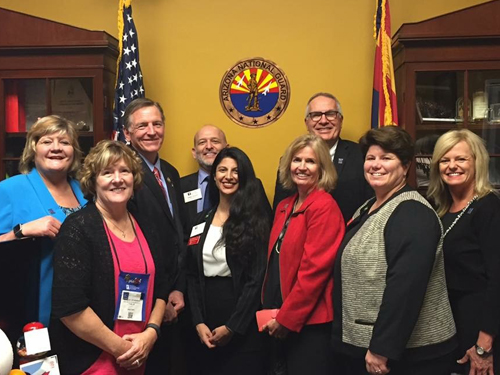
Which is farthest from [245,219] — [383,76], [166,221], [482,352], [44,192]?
[383,76]

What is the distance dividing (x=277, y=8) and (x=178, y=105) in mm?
1005

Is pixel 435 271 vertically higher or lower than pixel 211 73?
lower

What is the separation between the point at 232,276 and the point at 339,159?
0.99 meters

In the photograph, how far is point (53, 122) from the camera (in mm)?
2266

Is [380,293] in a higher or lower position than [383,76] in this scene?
lower

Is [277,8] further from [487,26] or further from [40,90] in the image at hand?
[40,90]

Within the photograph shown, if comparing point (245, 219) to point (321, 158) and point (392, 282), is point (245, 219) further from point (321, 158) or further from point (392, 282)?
point (392, 282)

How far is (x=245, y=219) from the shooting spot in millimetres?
2600

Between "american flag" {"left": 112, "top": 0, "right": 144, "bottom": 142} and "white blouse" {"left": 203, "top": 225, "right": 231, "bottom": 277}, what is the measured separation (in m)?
1.13

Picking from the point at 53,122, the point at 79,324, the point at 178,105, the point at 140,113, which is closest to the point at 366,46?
the point at 178,105

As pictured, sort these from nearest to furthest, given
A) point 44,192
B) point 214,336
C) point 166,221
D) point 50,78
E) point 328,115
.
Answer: point 44,192
point 214,336
point 166,221
point 328,115
point 50,78

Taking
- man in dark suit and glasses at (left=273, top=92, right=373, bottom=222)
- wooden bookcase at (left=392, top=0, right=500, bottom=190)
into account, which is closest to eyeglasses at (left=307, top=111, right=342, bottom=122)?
man in dark suit and glasses at (left=273, top=92, right=373, bottom=222)

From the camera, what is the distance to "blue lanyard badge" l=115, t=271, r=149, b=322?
77.7 inches

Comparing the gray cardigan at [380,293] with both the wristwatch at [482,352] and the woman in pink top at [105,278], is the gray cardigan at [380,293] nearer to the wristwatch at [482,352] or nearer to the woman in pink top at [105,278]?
the wristwatch at [482,352]
